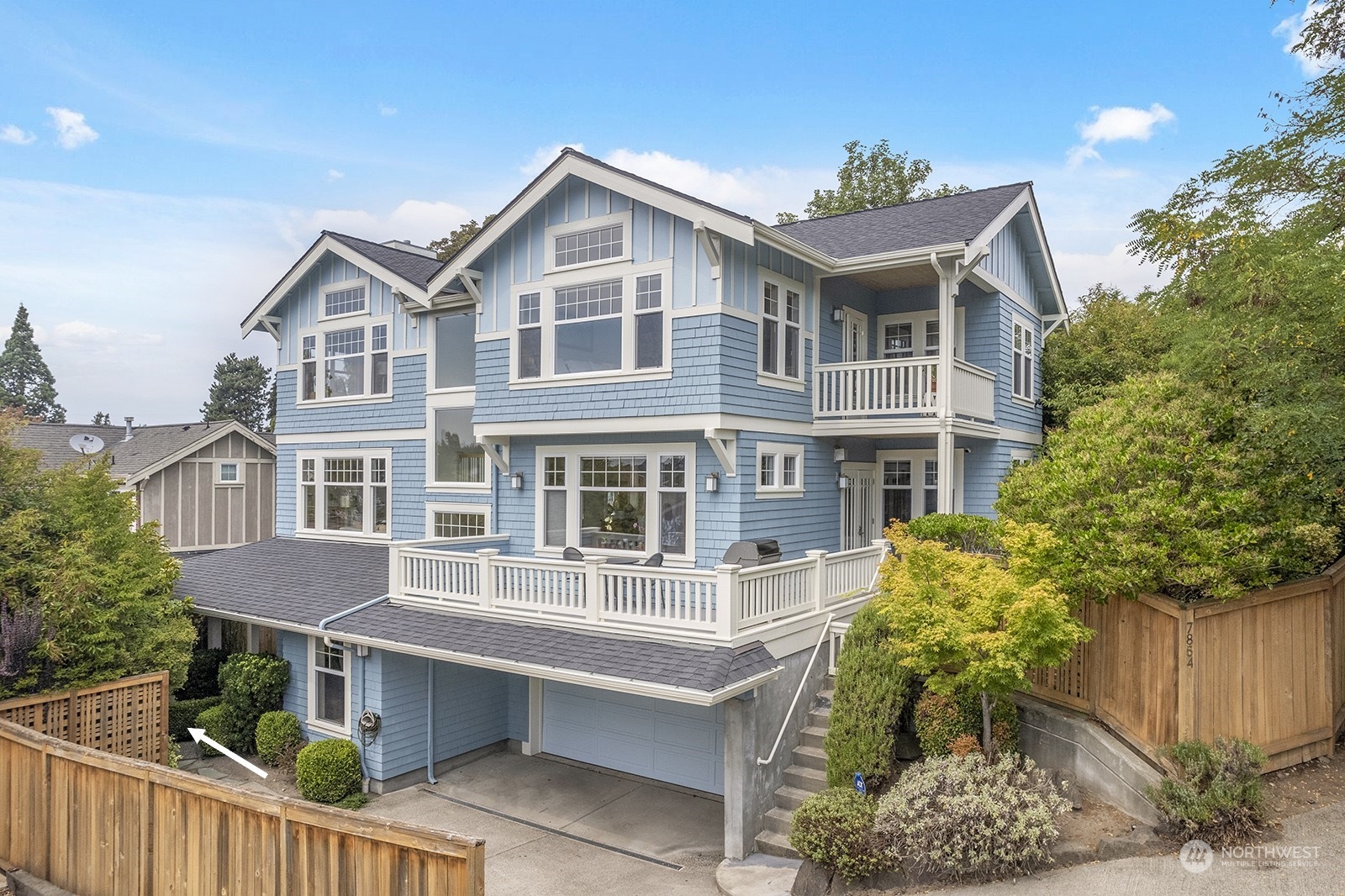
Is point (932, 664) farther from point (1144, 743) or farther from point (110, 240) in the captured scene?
point (110, 240)

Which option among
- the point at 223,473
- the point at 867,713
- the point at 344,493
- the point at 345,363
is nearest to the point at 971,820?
the point at 867,713

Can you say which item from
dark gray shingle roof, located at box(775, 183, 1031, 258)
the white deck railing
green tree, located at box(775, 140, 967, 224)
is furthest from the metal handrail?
green tree, located at box(775, 140, 967, 224)

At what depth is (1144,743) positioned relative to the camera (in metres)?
7.80

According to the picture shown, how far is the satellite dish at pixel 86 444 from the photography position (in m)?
21.2

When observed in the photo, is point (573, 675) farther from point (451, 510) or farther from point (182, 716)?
point (182, 716)

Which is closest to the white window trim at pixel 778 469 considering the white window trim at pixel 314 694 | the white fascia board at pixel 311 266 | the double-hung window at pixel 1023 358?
the double-hung window at pixel 1023 358

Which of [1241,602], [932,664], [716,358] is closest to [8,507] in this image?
[716,358]

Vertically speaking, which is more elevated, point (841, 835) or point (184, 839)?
point (184, 839)

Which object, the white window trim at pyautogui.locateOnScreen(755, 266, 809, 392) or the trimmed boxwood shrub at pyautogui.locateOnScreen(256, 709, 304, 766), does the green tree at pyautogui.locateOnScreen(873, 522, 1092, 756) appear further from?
the trimmed boxwood shrub at pyautogui.locateOnScreen(256, 709, 304, 766)

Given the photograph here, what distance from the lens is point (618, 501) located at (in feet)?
40.9

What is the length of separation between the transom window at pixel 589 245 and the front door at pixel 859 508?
Answer: 560 centimetres

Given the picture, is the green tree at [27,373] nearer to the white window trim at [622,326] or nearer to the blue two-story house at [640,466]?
the blue two-story house at [640,466]

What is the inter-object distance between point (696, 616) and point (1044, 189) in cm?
1450

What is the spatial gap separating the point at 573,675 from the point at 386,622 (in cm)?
399
